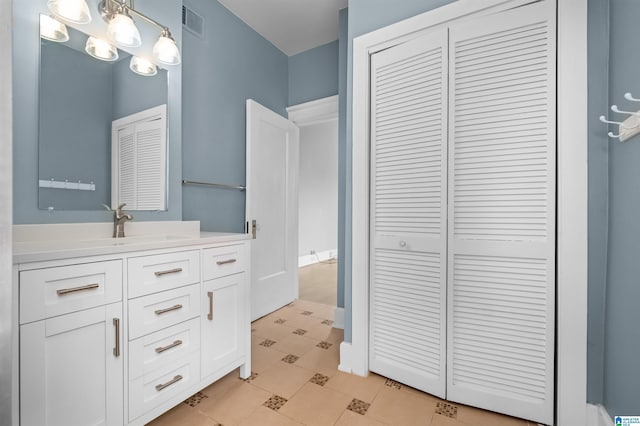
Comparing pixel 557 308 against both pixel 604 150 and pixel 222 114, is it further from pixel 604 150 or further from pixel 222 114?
pixel 222 114

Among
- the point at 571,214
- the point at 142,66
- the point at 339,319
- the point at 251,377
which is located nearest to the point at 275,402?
the point at 251,377

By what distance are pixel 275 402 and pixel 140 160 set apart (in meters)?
1.62

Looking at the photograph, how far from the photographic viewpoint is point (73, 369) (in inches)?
41.9

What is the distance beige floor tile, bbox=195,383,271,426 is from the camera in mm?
1446

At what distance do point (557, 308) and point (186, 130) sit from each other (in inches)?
101

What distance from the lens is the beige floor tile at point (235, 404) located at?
4.75 feet

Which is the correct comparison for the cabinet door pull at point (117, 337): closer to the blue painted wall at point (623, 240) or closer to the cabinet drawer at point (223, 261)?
the cabinet drawer at point (223, 261)

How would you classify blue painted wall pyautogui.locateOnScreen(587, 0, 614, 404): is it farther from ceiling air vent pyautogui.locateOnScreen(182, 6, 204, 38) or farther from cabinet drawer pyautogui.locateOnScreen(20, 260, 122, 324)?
ceiling air vent pyautogui.locateOnScreen(182, 6, 204, 38)

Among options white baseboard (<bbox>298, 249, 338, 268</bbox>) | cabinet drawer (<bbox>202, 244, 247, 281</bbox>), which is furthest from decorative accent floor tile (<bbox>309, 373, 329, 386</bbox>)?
white baseboard (<bbox>298, 249, 338, 268</bbox>)

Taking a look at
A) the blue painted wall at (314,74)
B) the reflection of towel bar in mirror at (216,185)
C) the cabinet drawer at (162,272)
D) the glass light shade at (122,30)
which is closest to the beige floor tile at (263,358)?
the cabinet drawer at (162,272)

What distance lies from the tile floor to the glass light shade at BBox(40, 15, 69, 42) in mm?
1961

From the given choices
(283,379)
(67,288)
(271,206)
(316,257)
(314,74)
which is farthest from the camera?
(316,257)

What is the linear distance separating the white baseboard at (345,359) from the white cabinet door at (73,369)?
1.19 m

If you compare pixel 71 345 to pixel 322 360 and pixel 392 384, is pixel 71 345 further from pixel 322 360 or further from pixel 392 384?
pixel 392 384
